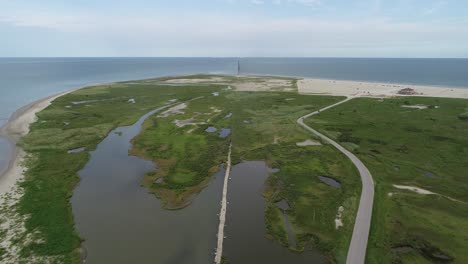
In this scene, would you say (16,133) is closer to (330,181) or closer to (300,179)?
(300,179)

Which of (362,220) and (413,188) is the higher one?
(413,188)


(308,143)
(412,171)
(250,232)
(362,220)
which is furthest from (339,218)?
(308,143)

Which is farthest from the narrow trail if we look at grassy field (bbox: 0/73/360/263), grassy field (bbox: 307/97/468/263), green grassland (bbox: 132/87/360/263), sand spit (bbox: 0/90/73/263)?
sand spit (bbox: 0/90/73/263)

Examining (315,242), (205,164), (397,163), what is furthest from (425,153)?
(205,164)

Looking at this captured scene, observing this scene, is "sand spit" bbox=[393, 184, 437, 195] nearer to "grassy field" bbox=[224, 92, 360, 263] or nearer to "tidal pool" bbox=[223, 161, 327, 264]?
"grassy field" bbox=[224, 92, 360, 263]

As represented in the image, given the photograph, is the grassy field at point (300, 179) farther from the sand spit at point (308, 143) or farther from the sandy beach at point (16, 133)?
the sandy beach at point (16, 133)
